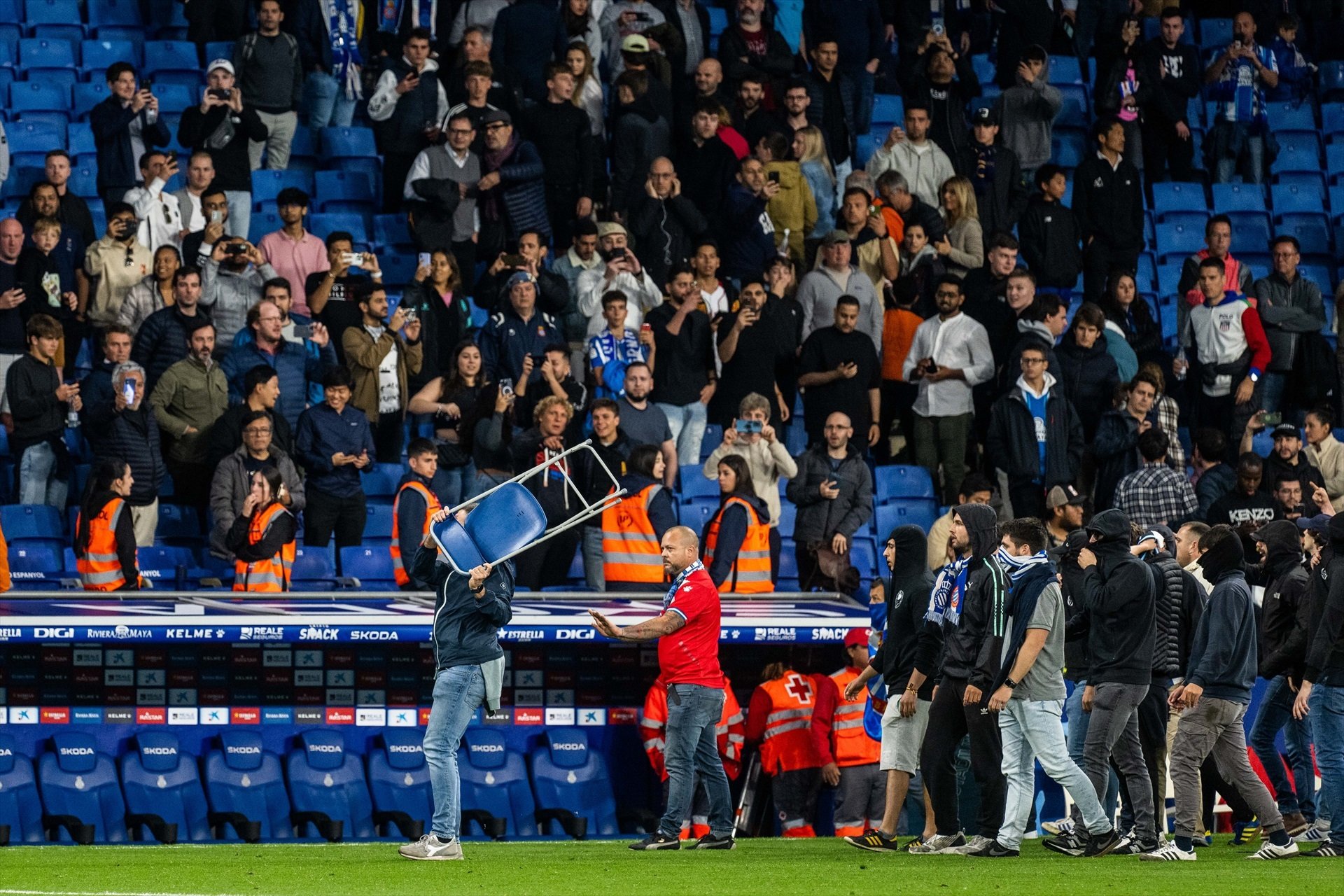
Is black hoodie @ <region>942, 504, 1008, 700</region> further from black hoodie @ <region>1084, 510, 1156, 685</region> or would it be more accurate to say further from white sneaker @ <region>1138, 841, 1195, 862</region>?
white sneaker @ <region>1138, 841, 1195, 862</region>

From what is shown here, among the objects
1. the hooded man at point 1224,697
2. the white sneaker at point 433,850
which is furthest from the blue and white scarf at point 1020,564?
the white sneaker at point 433,850

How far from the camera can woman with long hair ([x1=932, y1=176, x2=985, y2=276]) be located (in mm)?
17094

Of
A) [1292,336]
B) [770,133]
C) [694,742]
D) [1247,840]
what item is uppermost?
[770,133]

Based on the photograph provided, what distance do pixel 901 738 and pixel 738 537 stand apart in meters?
3.47

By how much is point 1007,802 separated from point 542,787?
3730 mm

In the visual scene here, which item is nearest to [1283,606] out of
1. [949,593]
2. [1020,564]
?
[1020,564]

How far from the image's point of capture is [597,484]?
1421cm

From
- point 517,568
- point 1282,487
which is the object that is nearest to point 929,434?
point 1282,487

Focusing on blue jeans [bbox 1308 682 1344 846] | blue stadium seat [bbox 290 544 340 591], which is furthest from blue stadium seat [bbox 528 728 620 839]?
blue jeans [bbox 1308 682 1344 846]

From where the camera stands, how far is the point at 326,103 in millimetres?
17844

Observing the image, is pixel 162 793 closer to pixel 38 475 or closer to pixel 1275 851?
pixel 38 475

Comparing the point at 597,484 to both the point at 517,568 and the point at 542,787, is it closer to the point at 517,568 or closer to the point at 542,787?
the point at 517,568

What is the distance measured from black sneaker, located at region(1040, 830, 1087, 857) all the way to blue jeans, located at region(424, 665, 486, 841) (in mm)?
3244

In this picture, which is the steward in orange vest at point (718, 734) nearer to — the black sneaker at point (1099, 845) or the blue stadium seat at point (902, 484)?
the black sneaker at point (1099, 845)
